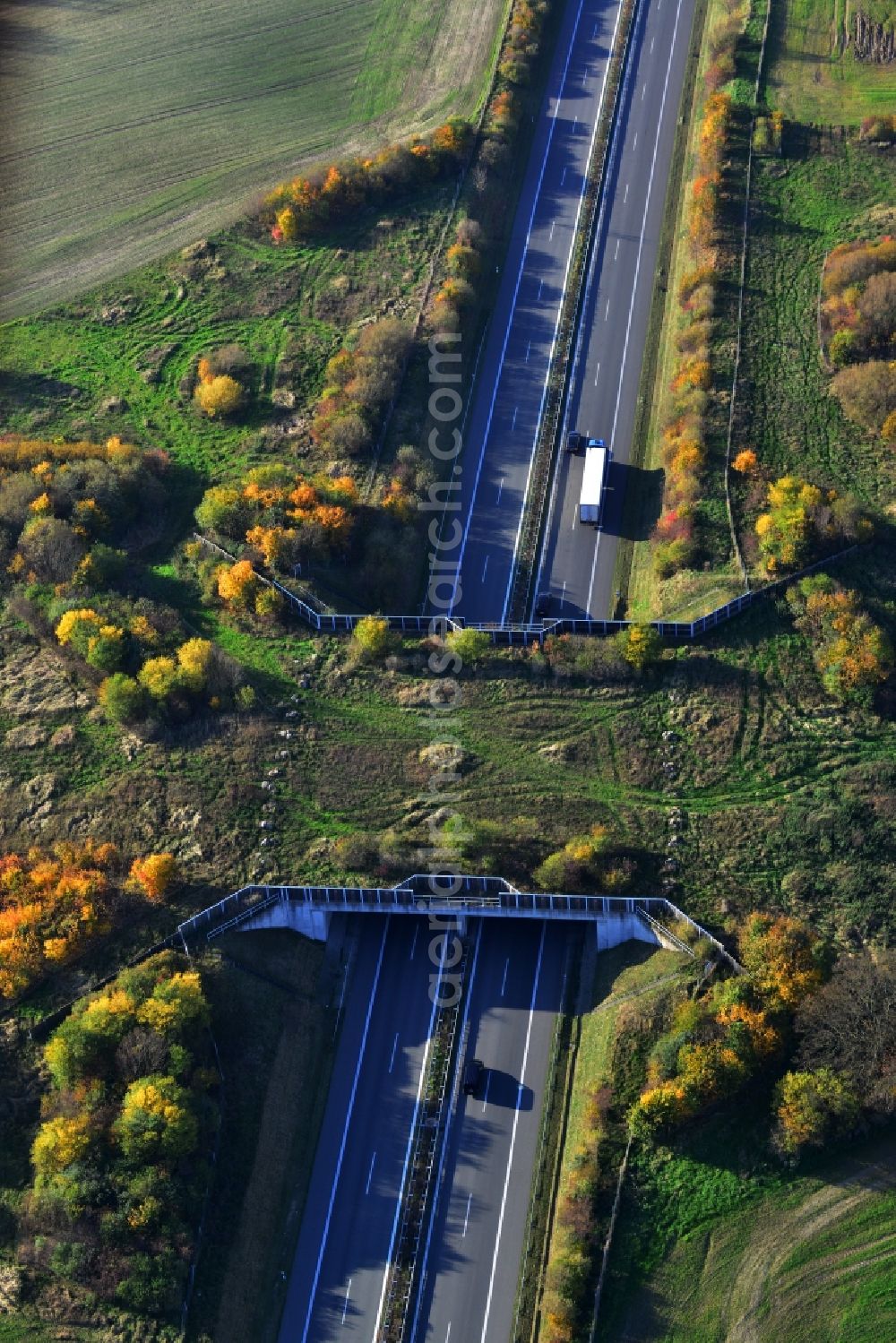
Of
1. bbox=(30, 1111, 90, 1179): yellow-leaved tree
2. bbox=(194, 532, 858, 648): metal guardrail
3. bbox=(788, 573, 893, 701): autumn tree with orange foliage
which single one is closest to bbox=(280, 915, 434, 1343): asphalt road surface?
bbox=(30, 1111, 90, 1179): yellow-leaved tree

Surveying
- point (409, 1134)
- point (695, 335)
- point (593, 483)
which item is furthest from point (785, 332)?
point (409, 1134)

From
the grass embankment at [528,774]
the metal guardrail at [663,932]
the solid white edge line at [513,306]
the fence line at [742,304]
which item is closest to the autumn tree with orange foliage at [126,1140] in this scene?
the grass embankment at [528,774]

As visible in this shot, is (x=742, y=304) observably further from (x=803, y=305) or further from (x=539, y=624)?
(x=539, y=624)

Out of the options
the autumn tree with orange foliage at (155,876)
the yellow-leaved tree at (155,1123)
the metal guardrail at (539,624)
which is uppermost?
the metal guardrail at (539,624)

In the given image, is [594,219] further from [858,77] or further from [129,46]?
[129,46]

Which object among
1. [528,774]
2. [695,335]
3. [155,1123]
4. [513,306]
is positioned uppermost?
[513,306]

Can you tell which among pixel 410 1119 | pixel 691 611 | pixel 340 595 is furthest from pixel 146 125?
pixel 410 1119

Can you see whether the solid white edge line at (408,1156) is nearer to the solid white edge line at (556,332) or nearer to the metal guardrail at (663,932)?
the metal guardrail at (663,932)
